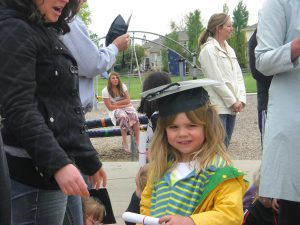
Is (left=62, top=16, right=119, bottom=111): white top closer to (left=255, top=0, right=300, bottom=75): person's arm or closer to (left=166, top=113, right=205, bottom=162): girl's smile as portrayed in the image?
(left=166, top=113, right=205, bottom=162): girl's smile

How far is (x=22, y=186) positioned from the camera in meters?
2.11

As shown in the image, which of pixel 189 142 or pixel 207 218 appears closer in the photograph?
pixel 207 218

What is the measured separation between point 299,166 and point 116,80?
28.3ft

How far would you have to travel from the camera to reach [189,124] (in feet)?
8.41

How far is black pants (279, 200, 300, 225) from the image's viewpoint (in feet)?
8.57

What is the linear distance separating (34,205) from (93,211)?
161cm

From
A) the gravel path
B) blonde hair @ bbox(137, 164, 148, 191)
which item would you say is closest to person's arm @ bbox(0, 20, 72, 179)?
blonde hair @ bbox(137, 164, 148, 191)

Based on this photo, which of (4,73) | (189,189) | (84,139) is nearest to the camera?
(4,73)

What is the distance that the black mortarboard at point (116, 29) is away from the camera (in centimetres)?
344

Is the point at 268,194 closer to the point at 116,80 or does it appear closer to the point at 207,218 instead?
the point at 207,218

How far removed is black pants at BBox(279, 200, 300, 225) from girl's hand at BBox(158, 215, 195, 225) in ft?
2.05

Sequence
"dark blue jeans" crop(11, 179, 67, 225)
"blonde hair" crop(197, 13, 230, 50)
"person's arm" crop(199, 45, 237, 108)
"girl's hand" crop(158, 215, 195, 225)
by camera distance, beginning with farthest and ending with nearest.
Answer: "blonde hair" crop(197, 13, 230, 50), "person's arm" crop(199, 45, 237, 108), "girl's hand" crop(158, 215, 195, 225), "dark blue jeans" crop(11, 179, 67, 225)

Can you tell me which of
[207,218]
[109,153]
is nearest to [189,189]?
[207,218]

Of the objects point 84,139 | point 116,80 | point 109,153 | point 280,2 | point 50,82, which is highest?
point 280,2
